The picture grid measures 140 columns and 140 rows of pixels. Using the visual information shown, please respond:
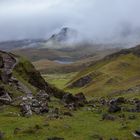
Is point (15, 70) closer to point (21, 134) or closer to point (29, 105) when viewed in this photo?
point (29, 105)


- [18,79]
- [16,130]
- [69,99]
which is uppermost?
[18,79]

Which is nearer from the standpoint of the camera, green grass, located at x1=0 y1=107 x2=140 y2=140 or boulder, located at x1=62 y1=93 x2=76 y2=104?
green grass, located at x1=0 y1=107 x2=140 y2=140

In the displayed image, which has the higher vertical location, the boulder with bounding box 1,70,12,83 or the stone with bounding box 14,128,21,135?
the boulder with bounding box 1,70,12,83

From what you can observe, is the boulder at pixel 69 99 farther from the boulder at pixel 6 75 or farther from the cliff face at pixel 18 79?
the boulder at pixel 6 75

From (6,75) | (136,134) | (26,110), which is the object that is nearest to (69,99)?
(6,75)

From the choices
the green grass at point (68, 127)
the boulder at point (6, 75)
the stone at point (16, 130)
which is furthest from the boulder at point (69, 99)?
the stone at point (16, 130)

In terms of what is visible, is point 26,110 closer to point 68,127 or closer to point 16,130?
point 68,127

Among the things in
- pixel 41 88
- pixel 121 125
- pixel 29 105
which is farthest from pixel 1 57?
pixel 121 125

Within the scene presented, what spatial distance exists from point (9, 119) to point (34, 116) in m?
4.75

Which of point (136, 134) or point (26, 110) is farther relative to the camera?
point (26, 110)

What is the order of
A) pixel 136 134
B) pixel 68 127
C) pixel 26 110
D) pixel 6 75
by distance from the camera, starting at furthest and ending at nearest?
pixel 6 75
pixel 26 110
pixel 68 127
pixel 136 134

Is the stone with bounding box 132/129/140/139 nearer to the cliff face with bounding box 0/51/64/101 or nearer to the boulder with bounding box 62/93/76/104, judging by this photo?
the cliff face with bounding box 0/51/64/101

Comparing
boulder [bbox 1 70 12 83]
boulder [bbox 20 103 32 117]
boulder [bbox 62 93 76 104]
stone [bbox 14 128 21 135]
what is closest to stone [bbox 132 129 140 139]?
stone [bbox 14 128 21 135]

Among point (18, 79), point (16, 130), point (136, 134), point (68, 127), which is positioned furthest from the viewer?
point (18, 79)
